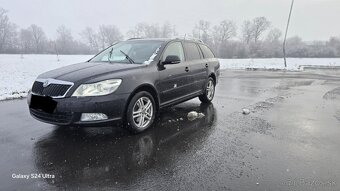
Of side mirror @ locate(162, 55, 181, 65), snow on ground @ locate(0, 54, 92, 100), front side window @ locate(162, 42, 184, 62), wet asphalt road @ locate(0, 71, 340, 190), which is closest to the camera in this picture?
wet asphalt road @ locate(0, 71, 340, 190)

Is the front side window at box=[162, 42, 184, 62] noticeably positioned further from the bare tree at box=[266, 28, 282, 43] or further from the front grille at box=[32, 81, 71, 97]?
the bare tree at box=[266, 28, 282, 43]

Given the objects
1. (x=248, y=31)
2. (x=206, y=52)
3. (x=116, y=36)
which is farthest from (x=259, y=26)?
(x=206, y=52)

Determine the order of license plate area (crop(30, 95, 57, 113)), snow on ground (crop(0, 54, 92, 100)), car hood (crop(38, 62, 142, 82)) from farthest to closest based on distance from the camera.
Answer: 1. snow on ground (crop(0, 54, 92, 100))
2. car hood (crop(38, 62, 142, 82))
3. license plate area (crop(30, 95, 57, 113))

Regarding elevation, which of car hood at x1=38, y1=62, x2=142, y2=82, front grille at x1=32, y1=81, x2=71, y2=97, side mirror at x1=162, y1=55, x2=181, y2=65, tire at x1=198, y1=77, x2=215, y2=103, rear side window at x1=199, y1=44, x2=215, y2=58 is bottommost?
tire at x1=198, y1=77, x2=215, y2=103

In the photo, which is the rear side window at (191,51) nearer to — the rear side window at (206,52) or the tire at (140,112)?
the rear side window at (206,52)

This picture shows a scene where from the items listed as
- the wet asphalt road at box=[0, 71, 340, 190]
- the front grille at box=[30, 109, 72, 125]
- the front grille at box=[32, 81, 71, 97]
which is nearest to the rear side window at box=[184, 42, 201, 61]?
the wet asphalt road at box=[0, 71, 340, 190]

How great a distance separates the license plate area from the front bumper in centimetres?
5

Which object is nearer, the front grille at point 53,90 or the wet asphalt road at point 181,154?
the wet asphalt road at point 181,154

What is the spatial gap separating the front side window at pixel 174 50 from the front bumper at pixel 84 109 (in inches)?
63.6

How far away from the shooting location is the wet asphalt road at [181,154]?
329cm

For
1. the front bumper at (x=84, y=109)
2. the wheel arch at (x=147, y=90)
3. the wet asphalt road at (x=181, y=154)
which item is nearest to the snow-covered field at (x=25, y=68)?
the wet asphalt road at (x=181, y=154)

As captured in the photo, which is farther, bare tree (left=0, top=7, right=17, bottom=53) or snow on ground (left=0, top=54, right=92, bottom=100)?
bare tree (left=0, top=7, right=17, bottom=53)

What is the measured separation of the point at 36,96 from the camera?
4.62 m

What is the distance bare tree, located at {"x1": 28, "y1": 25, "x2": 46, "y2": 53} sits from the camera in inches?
4118
